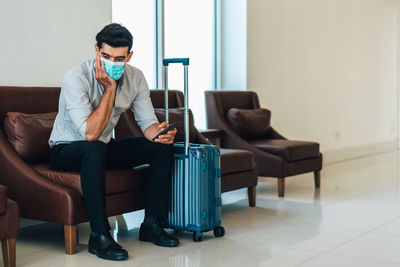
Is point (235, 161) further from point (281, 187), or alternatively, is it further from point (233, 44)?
point (233, 44)

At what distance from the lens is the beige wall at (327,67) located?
631 cm

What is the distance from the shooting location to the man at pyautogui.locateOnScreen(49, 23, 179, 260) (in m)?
3.03

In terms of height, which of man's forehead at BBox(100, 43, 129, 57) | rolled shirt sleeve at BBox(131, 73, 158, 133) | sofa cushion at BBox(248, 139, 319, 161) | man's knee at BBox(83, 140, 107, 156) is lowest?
sofa cushion at BBox(248, 139, 319, 161)

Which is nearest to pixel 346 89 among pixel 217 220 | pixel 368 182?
pixel 368 182

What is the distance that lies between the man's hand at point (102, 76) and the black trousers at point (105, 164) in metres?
0.32

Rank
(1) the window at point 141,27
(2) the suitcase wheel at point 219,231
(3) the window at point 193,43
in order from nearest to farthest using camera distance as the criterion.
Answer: (2) the suitcase wheel at point 219,231
(1) the window at point 141,27
(3) the window at point 193,43

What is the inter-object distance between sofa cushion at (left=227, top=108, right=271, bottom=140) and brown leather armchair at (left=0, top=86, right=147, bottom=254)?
1917 millimetres

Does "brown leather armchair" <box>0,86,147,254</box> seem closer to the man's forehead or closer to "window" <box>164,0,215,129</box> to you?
the man's forehead

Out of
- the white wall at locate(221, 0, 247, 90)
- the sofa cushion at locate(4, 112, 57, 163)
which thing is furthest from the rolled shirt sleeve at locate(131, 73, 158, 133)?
the white wall at locate(221, 0, 247, 90)

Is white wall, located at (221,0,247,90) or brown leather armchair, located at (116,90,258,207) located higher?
white wall, located at (221,0,247,90)

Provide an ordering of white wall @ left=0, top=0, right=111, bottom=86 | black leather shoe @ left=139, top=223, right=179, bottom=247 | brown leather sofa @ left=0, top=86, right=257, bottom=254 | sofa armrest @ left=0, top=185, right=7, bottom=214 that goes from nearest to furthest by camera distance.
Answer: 1. sofa armrest @ left=0, top=185, right=7, bottom=214
2. brown leather sofa @ left=0, top=86, right=257, bottom=254
3. black leather shoe @ left=139, top=223, right=179, bottom=247
4. white wall @ left=0, top=0, right=111, bottom=86

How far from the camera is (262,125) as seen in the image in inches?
214

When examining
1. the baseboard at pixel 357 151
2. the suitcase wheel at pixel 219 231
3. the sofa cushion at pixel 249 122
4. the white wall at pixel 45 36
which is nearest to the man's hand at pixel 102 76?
the white wall at pixel 45 36

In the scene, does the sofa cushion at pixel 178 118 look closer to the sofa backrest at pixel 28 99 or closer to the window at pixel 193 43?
the sofa backrest at pixel 28 99
